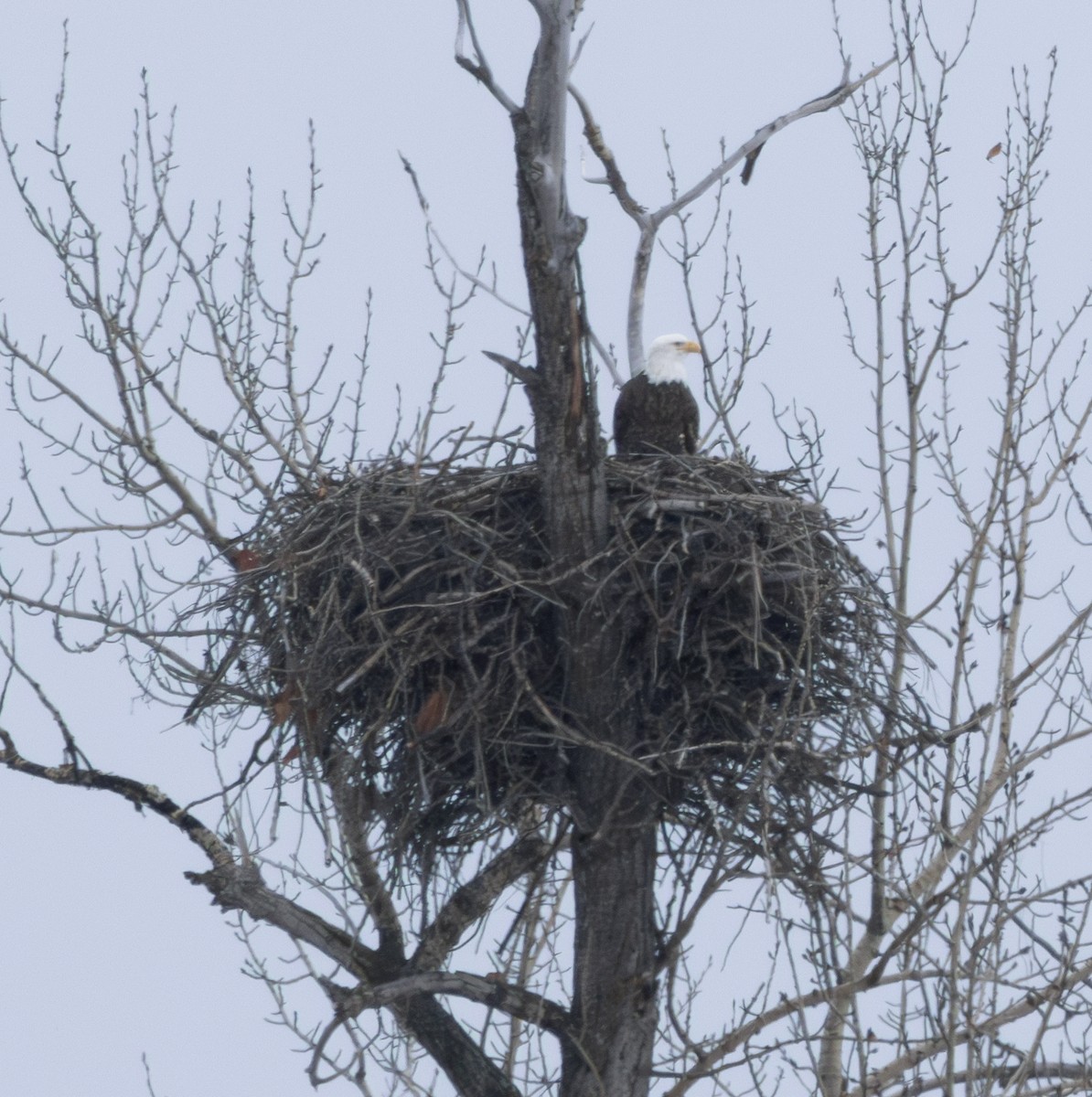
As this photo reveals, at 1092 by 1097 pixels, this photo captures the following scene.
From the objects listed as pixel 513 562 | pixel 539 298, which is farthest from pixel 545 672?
pixel 539 298

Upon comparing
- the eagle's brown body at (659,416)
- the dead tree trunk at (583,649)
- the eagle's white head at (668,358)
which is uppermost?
the eagle's white head at (668,358)

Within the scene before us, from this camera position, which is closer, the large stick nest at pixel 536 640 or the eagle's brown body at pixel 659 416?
the large stick nest at pixel 536 640

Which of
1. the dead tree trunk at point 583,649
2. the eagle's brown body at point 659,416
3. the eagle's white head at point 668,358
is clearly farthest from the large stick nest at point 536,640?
the eagle's white head at point 668,358

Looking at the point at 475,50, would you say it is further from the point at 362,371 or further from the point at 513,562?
the point at 362,371

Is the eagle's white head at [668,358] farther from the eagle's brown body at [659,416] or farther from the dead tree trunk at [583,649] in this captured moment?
the dead tree trunk at [583,649]

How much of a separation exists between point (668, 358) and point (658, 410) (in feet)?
0.73

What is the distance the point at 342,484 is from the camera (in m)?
4.61

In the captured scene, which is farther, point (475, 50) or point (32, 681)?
point (32, 681)

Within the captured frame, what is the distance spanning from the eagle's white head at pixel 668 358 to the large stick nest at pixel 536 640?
3.03ft

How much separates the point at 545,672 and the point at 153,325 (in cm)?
221

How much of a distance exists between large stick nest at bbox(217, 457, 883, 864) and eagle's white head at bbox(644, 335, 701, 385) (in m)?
0.92

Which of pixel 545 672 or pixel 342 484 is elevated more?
pixel 342 484

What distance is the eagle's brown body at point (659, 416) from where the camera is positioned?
5316 mm

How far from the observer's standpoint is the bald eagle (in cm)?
532
